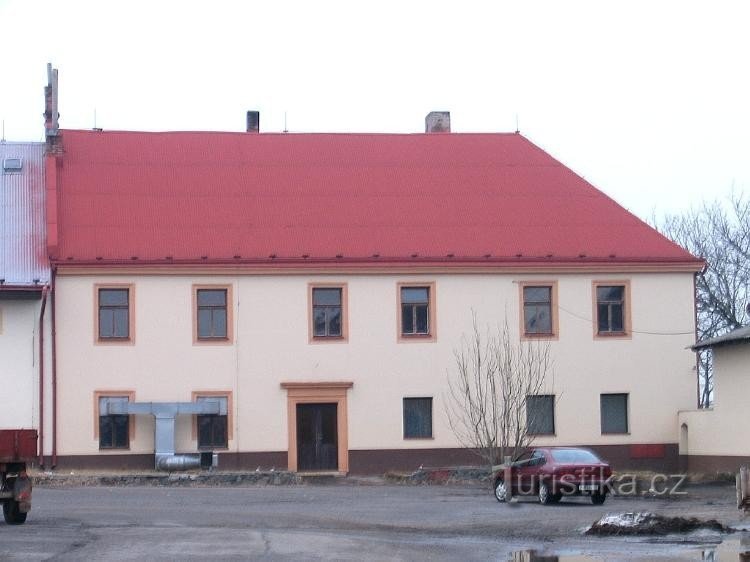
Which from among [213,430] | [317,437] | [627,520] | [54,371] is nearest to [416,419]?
[317,437]

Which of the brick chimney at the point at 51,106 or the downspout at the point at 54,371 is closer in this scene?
the downspout at the point at 54,371

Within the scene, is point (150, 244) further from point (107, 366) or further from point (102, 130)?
point (102, 130)

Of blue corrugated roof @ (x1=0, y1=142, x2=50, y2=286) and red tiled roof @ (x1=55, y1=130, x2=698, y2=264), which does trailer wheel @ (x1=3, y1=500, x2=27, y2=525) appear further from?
red tiled roof @ (x1=55, y1=130, x2=698, y2=264)

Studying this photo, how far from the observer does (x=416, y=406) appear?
45344 millimetres

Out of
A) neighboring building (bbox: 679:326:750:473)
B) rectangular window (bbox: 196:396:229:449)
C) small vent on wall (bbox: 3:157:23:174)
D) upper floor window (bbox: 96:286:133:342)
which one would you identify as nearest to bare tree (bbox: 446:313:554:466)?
neighboring building (bbox: 679:326:750:473)

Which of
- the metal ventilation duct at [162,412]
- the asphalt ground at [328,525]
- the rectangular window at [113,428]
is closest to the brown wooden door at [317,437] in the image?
the metal ventilation duct at [162,412]

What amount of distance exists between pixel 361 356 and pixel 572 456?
1443 centimetres

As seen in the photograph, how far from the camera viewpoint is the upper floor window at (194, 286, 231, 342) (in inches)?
1750

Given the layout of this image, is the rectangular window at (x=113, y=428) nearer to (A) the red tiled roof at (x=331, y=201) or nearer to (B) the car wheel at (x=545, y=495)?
(A) the red tiled roof at (x=331, y=201)

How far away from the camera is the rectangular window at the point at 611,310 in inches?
1821

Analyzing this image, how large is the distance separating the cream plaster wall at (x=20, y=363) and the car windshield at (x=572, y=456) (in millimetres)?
18161

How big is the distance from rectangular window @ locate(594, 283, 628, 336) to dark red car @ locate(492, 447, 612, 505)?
48.0ft

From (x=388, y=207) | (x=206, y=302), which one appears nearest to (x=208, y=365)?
(x=206, y=302)

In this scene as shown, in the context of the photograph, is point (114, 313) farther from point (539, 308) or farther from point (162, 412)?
point (539, 308)
